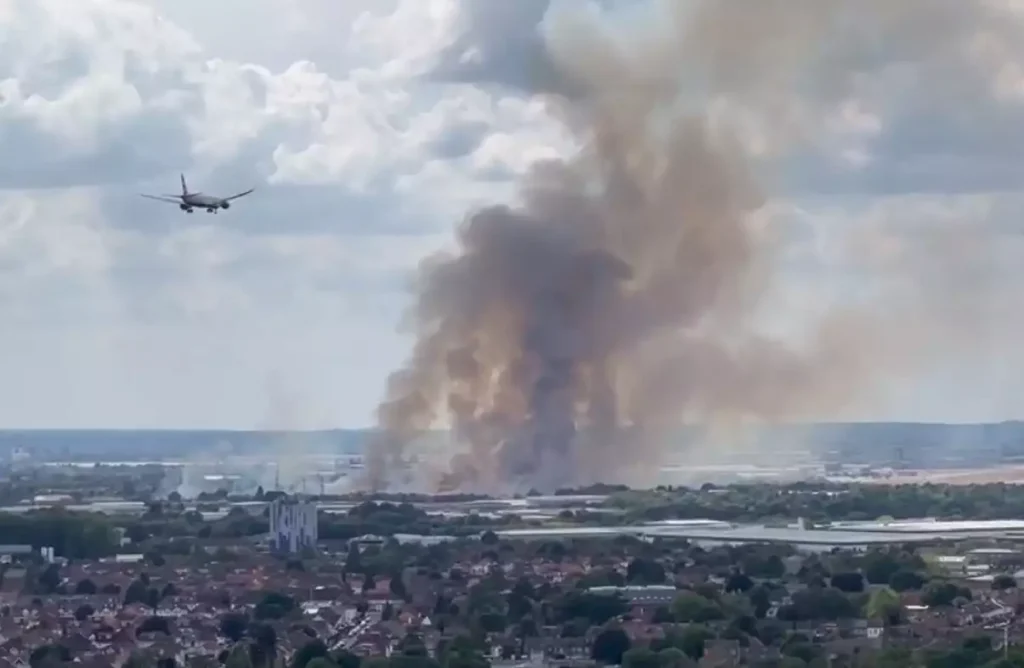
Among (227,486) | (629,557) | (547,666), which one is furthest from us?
(227,486)

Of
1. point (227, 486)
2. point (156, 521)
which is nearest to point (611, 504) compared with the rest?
point (156, 521)

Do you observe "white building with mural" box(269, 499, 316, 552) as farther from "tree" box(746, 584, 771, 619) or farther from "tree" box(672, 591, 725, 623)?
"tree" box(672, 591, 725, 623)

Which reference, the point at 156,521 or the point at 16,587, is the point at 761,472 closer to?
the point at 156,521

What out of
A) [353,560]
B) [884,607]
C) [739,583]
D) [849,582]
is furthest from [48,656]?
[353,560]

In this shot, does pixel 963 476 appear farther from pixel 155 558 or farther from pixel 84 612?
pixel 84 612

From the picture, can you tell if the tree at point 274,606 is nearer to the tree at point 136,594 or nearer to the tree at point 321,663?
the tree at point 136,594

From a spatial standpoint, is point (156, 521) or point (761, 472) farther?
point (761, 472)

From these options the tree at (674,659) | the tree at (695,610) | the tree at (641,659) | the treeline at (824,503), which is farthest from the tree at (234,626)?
the treeline at (824,503)
